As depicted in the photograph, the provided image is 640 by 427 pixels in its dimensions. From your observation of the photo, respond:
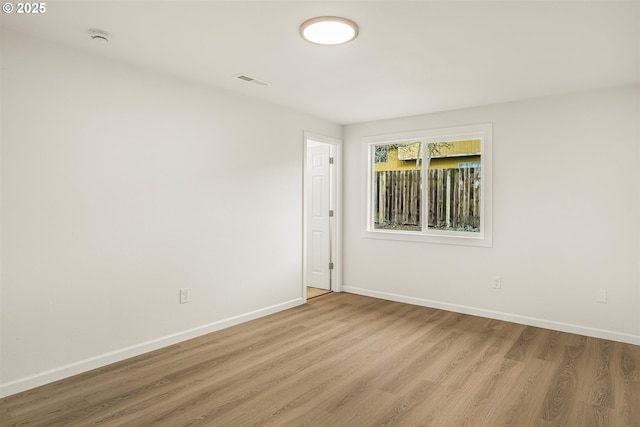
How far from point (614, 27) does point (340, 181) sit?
341 cm

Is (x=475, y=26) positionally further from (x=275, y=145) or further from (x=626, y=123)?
(x=275, y=145)

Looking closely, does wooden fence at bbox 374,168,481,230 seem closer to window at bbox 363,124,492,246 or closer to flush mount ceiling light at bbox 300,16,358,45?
window at bbox 363,124,492,246

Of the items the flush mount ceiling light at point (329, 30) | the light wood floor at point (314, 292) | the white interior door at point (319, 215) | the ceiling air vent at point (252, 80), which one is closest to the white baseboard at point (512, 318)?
the light wood floor at point (314, 292)

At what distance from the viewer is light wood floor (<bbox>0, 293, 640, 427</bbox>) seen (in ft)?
7.48

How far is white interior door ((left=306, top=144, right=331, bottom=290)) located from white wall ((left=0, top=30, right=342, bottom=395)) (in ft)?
4.04

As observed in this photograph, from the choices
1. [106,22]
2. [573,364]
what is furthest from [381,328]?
[106,22]

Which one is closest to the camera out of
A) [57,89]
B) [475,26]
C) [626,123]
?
[475,26]

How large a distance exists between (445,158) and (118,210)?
3.55 metres

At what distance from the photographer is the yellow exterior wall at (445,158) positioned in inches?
176

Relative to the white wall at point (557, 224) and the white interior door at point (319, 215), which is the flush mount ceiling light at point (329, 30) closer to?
the white wall at point (557, 224)

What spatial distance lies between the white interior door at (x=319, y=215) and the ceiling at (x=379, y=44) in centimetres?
168

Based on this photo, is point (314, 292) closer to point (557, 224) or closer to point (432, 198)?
point (432, 198)

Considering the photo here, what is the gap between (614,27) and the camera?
2.36 m

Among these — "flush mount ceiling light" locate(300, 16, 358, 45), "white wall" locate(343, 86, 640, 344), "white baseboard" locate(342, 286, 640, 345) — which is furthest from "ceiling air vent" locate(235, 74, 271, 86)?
"white baseboard" locate(342, 286, 640, 345)
